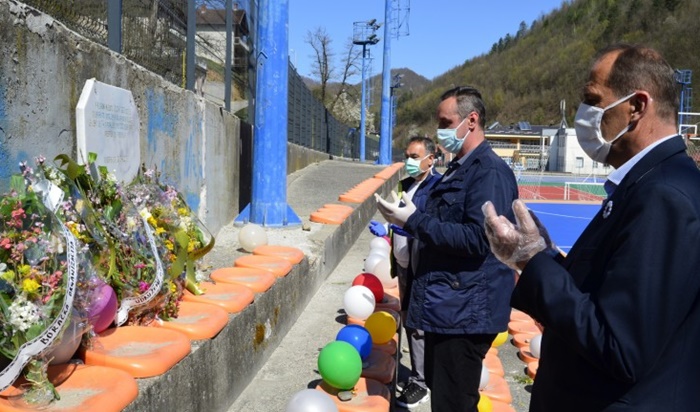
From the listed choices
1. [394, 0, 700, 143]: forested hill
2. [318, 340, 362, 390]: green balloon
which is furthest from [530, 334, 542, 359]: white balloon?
[394, 0, 700, 143]: forested hill

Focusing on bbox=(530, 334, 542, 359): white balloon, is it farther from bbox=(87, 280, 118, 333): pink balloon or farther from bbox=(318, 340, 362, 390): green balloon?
bbox=(87, 280, 118, 333): pink balloon

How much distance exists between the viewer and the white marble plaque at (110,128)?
392cm

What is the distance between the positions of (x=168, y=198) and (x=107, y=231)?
974 mm

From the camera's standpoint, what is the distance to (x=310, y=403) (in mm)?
3432

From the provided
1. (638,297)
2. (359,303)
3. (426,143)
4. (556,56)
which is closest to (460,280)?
(638,297)

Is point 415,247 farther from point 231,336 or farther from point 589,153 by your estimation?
point 589,153

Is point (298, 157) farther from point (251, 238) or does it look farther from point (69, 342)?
point (69, 342)

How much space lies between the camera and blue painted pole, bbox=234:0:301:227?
7.59 m

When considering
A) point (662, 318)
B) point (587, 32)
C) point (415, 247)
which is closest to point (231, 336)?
point (415, 247)

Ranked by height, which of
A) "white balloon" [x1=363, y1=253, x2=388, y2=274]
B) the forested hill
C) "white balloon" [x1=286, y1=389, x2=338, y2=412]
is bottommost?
"white balloon" [x1=286, y1=389, x2=338, y2=412]

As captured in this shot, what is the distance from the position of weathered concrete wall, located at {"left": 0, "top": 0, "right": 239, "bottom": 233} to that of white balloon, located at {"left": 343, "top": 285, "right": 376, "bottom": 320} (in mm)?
2039

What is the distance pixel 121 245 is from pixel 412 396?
2.40m

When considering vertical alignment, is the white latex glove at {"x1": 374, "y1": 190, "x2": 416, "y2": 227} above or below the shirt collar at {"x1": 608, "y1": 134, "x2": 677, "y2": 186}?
below

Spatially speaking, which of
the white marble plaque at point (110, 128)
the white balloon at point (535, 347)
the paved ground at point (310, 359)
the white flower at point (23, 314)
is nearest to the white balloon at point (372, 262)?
the paved ground at point (310, 359)
